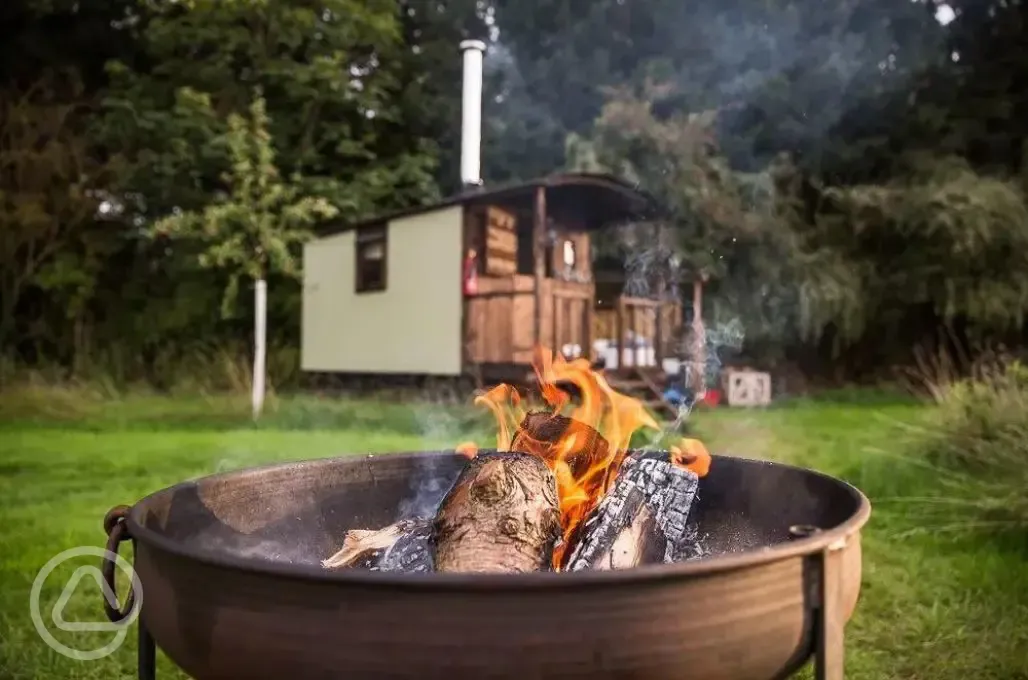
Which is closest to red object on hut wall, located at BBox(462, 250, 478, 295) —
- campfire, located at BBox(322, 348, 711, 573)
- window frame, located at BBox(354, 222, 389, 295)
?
window frame, located at BBox(354, 222, 389, 295)

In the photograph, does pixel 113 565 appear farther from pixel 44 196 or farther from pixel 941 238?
pixel 941 238

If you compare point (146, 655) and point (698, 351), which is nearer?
point (146, 655)

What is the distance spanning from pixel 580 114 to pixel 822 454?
1933 mm

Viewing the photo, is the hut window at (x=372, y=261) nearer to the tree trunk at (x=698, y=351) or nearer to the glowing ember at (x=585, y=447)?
the tree trunk at (x=698, y=351)

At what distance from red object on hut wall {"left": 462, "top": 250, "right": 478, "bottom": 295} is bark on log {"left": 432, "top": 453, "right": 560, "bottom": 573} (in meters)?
2.26

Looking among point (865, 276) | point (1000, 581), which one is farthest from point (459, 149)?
point (1000, 581)

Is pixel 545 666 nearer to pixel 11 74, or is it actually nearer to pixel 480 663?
pixel 480 663

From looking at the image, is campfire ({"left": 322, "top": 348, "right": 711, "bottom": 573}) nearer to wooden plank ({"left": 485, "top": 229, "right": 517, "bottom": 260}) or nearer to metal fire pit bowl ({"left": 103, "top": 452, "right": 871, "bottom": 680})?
metal fire pit bowl ({"left": 103, "top": 452, "right": 871, "bottom": 680})

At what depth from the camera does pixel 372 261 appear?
3623 mm

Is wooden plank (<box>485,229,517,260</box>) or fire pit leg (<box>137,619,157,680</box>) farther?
wooden plank (<box>485,229,517,260</box>)

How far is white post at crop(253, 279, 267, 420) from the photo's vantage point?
10.6ft

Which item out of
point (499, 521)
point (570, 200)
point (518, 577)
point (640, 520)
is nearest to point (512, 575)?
point (518, 577)

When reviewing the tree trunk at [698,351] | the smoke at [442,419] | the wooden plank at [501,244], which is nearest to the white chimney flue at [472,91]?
the wooden plank at [501,244]

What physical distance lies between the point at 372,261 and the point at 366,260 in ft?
0.10
